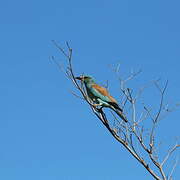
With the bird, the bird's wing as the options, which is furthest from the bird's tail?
the bird's wing

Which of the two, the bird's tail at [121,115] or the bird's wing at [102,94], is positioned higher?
the bird's wing at [102,94]

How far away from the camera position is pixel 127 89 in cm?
497

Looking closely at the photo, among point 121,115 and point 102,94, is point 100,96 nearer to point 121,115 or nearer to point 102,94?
point 102,94

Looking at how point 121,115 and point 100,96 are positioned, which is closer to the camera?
point 121,115

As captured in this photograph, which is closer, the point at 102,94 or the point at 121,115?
the point at 121,115

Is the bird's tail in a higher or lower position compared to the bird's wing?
lower

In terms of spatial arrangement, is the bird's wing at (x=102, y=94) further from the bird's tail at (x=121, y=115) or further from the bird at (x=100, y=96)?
the bird's tail at (x=121, y=115)

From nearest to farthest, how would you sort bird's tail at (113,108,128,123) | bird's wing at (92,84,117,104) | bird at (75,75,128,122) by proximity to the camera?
bird's tail at (113,108,128,123) → bird at (75,75,128,122) → bird's wing at (92,84,117,104)

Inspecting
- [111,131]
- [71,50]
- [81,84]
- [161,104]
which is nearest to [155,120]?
[161,104]

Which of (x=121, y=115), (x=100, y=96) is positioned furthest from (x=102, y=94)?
(x=121, y=115)

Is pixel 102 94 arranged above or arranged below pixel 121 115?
above

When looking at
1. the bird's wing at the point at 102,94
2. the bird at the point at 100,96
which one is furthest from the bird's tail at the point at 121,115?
the bird's wing at the point at 102,94

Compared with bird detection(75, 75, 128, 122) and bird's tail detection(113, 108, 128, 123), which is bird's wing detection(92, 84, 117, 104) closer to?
bird detection(75, 75, 128, 122)

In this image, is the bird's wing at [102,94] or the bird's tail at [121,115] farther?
the bird's wing at [102,94]
